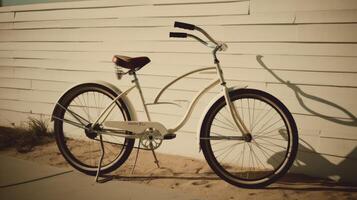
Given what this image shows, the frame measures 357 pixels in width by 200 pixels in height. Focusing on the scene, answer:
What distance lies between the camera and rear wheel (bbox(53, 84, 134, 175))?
11.2ft

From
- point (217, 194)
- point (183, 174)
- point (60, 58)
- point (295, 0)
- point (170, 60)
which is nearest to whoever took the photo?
point (217, 194)

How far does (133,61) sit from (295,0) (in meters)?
1.76

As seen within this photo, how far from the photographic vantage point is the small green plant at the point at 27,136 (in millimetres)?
4527

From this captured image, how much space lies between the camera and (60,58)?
4812mm

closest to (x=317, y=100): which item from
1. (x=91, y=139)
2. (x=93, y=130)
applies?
(x=93, y=130)

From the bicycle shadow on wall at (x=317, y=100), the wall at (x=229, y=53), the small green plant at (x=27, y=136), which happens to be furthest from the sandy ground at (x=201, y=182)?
the bicycle shadow on wall at (x=317, y=100)

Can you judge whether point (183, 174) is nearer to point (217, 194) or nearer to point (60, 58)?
point (217, 194)

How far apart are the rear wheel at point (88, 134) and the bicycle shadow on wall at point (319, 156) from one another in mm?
1679

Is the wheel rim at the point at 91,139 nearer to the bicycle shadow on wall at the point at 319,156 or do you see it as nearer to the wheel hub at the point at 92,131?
the wheel hub at the point at 92,131

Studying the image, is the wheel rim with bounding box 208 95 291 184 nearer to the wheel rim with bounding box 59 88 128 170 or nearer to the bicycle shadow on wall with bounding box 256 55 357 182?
the bicycle shadow on wall with bounding box 256 55 357 182

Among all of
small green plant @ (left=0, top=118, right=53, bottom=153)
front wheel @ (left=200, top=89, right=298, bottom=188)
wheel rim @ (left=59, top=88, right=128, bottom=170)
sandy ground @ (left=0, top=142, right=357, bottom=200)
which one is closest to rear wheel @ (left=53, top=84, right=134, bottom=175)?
wheel rim @ (left=59, top=88, right=128, bottom=170)

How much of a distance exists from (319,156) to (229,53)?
1462mm

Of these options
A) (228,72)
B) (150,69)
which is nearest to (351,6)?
(228,72)

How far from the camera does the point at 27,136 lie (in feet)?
15.8
